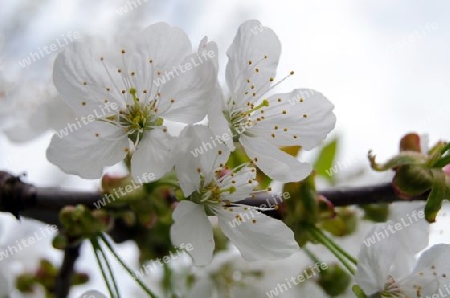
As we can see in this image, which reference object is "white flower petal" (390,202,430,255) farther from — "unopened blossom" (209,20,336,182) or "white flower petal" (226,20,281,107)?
"white flower petal" (226,20,281,107)

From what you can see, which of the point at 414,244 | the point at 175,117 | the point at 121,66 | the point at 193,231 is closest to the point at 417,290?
the point at 414,244

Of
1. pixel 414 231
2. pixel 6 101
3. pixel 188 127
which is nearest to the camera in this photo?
pixel 188 127

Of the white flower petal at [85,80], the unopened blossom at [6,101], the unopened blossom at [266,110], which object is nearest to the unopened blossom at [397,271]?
the unopened blossom at [266,110]

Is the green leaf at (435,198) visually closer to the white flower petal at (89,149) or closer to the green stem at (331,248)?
the green stem at (331,248)

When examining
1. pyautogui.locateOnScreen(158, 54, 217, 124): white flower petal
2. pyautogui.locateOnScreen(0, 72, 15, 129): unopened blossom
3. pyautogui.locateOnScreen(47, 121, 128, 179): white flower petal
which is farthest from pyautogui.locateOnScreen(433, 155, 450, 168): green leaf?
pyautogui.locateOnScreen(0, 72, 15, 129): unopened blossom

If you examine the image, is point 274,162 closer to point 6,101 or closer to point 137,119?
point 137,119

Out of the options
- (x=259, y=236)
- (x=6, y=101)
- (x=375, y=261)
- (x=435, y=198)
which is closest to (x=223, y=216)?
(x=259, y=236)
